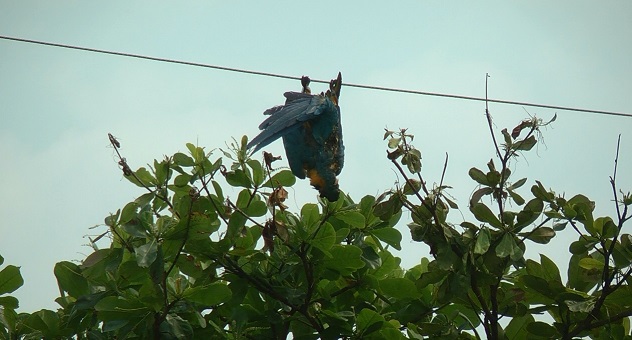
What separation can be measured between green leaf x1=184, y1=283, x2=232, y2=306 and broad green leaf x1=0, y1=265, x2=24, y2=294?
32.0 inches

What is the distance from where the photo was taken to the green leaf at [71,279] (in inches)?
139

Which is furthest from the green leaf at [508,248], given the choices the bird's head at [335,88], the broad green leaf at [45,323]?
the broad green leaf at [45,323]

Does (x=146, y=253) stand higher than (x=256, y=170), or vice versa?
(x=256, y=170)

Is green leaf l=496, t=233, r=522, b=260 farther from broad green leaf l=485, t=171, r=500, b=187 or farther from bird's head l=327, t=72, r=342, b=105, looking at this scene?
bird's head l=327, t=72, r=342, b=105

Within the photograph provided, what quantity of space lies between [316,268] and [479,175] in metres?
0.79

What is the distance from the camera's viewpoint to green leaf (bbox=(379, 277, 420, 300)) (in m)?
3.62

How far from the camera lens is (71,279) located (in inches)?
140

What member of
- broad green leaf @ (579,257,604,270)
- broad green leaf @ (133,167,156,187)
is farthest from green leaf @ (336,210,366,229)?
broad green leaf @ (579,257,604,270)

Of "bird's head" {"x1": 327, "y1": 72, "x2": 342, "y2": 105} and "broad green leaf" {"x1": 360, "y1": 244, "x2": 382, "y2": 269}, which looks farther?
"broad green leaf" {"x1": 360, "y1": 244, "x2": 382, "y2": 269}

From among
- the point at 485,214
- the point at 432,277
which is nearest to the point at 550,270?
the point at 485,214

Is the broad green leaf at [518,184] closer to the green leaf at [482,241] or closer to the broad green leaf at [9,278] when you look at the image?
the green leaf at [482,241]

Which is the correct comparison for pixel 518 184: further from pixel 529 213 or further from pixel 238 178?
pixel 238 178

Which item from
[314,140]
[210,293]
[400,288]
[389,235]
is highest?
[314,140]

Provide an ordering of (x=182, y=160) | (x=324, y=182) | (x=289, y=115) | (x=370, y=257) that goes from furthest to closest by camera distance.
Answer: (x=370, y=257) < (x=182, y=160) < (x=324, y=182) < (x=289, y=115)
